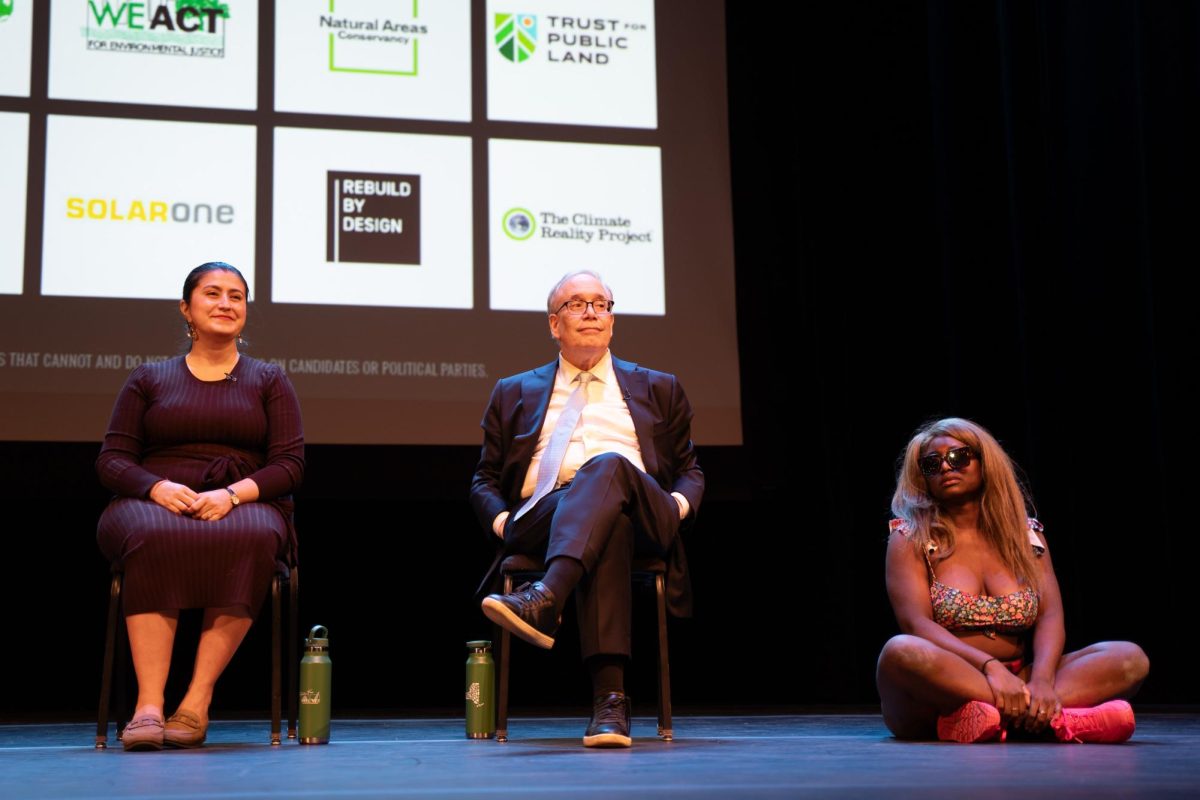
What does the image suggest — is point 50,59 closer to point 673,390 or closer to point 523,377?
point 523,377

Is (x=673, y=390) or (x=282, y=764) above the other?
(x=673, y=390)

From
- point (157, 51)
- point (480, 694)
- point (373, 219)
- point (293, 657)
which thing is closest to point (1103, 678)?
point (480, 694)

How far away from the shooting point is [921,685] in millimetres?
2539

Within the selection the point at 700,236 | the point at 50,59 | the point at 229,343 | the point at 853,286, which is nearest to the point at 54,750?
the point at 229,343

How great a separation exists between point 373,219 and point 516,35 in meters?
0.77

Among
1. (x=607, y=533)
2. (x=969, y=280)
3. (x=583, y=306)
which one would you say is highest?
(x=969, y=280)

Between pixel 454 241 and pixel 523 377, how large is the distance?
2.99 ft

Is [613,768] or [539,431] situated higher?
[539,431]

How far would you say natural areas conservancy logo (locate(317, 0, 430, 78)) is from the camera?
3.88 metres

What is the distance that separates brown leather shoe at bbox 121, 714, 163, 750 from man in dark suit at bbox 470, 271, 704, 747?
0.70 metres

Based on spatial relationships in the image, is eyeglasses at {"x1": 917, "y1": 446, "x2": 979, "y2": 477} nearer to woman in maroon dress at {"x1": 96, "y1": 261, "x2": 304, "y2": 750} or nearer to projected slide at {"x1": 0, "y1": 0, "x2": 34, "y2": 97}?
woman in maroon dress at {"x1": 96, "y1": 261, "x2": 304, "y2": 750}

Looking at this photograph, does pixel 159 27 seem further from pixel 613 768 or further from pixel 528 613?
pixel 613 768

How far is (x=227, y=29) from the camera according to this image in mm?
3811

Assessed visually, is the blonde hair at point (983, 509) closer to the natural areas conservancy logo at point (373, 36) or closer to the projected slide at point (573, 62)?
the projected slide at point (573, 62)
